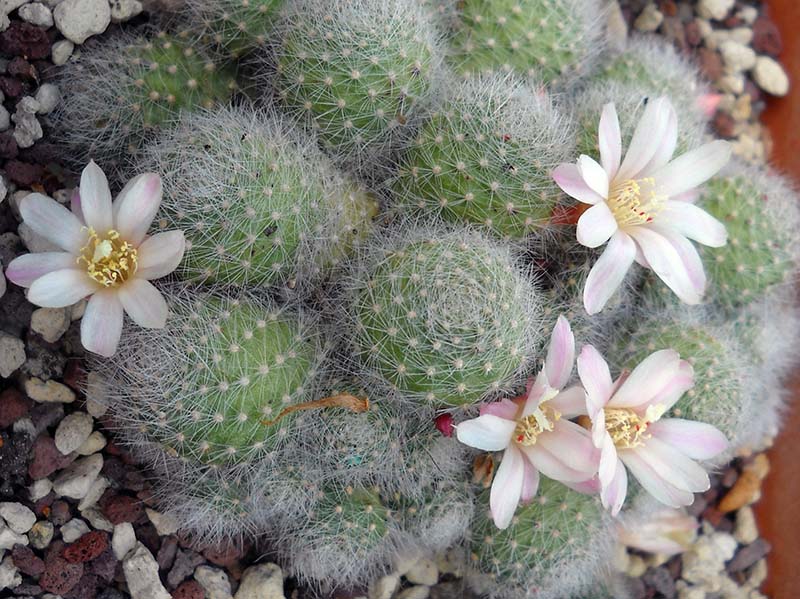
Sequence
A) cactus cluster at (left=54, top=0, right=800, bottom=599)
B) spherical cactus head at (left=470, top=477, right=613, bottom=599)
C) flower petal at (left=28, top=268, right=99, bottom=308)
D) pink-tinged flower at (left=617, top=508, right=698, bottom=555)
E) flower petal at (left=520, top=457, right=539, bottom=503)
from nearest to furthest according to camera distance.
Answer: flower petal at (left=28, top=268, right=99, bottom=308) → cactus cluster at (left=54, top=0, right=800, bottom=599) → flower petal at (left=520, top=457, right=539, bottom=503) → spherical cactus head at (left=470, top=477, right=613, bottom=599) → pink-tinged flower at (left=617, top=508, right=698, bottom=555)

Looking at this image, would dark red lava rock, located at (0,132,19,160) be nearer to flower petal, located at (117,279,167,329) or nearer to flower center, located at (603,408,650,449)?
flower petal, located at (117,279,167,329)

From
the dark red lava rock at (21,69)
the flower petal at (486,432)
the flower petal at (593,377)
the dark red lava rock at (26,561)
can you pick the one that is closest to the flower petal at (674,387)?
the flower petal at (593,377)

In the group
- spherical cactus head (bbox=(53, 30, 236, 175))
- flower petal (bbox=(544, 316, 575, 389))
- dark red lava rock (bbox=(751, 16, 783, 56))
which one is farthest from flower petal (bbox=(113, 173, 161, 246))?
dark red lava rock (bbox=(751, 16, 783, 56))

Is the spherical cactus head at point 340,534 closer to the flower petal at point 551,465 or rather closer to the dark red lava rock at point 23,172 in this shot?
the flower petal at point 551,465

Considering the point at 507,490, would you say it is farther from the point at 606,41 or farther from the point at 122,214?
the point at 606,41

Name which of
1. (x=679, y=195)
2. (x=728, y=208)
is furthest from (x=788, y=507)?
(x=679, y=195)

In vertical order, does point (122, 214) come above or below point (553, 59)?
below

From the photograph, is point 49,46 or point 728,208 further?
point 728,208
